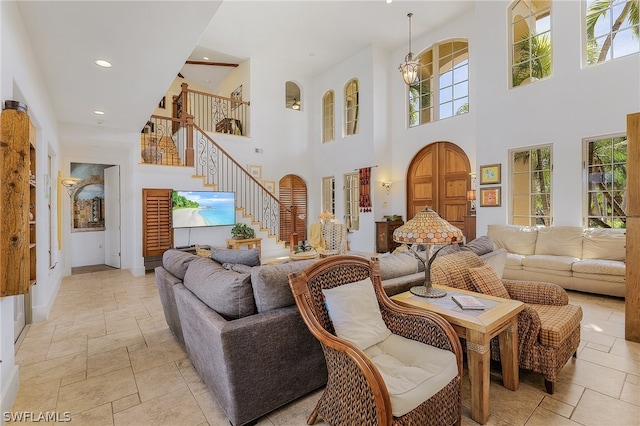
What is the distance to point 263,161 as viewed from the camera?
869cm

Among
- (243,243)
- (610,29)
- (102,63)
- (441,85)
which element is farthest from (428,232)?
(441,85)

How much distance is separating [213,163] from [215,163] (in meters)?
0.05

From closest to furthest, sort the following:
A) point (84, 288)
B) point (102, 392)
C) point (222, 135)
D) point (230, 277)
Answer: point (230, 277)
point (102, 392)
point (84, 288)
point (222, 135)

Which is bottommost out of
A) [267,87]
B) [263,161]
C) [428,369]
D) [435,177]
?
[428,369]

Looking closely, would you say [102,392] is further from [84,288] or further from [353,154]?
[353,154]

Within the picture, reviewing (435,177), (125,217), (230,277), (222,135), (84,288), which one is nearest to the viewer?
(230,277)

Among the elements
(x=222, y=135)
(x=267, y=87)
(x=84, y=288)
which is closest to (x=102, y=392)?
(x=84, y=288)

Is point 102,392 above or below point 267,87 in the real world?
below

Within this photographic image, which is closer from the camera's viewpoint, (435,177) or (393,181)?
(435,177)

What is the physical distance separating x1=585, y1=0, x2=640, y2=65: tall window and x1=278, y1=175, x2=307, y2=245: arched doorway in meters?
7.07

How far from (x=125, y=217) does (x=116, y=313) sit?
3064mm

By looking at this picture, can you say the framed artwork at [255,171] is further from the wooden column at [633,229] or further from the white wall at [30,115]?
the wooden column at [633,229]

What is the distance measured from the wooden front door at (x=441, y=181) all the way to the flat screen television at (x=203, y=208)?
4511 mm

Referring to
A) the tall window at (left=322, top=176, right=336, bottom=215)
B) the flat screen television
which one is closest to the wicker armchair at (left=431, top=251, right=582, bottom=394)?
the flat screen television
